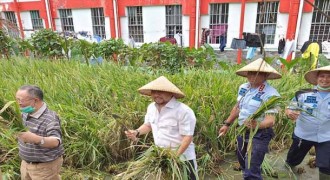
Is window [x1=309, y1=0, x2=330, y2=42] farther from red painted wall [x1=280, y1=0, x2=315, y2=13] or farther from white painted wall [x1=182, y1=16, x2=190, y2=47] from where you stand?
white painted wall [x1=182, y1=16, x2=190, y2=47]

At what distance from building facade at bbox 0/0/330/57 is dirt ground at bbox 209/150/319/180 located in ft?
30.1

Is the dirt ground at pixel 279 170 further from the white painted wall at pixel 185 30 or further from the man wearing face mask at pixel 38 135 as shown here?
the white painted wall at pixel 185 30

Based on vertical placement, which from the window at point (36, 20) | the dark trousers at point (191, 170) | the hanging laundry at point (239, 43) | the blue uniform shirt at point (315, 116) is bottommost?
the dark trousers at point (191, 170)

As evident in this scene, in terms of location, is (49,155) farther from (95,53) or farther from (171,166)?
(95,53)

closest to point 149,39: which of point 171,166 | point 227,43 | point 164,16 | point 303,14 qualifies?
point 164,16

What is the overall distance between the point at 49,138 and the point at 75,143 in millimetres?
946

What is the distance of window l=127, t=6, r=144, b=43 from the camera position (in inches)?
591

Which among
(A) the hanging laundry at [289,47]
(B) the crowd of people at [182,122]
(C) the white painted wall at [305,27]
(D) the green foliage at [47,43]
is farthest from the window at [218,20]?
(B) the crowd of people at [182,122]

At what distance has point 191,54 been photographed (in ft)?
19.0

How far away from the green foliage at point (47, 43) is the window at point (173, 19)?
8510mm

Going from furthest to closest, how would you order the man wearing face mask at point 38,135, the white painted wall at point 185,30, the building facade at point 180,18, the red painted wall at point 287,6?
the white painted wall at point 185,30
the building facade at point 180,18
the red painted wall at point 287,6
the man wearing face mask at point 38,135

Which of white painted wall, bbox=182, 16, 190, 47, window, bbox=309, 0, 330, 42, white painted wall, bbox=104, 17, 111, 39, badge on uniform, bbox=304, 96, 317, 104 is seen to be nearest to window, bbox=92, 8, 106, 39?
white painted wall, bbox=104, 17, 111, 39

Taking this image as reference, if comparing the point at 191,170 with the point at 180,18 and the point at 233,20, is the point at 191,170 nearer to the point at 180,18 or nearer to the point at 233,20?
the point at 233,20

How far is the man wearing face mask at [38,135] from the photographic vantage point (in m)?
2.16
